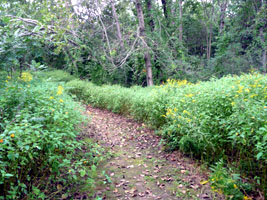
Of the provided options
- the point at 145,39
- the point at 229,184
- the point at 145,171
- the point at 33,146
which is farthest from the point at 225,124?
the point at 145,39

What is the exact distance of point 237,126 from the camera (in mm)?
3002

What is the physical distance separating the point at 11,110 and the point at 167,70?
966 centimetres

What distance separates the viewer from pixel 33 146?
2.30 meters

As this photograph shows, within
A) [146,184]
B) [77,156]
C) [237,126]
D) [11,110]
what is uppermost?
[11,110]

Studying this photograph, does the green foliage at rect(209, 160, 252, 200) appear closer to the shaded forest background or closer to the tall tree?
the shaded forest background

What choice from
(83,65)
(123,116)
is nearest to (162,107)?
(123,116)

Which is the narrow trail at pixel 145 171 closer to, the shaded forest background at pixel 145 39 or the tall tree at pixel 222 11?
the shaded forest background at pixel 145 39

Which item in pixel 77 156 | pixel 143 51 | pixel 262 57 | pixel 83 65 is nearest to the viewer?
pixel 77 156

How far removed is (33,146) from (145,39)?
30.9 ft

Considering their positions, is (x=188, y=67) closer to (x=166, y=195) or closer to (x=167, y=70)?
(x=167, y=70)

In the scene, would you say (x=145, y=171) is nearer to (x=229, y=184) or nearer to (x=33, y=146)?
(x=229, y=184)

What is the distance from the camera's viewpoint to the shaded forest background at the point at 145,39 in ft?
32.2

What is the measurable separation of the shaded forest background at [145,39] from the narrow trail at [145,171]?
113 inches

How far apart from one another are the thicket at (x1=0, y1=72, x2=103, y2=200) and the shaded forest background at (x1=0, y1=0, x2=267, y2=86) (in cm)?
188
